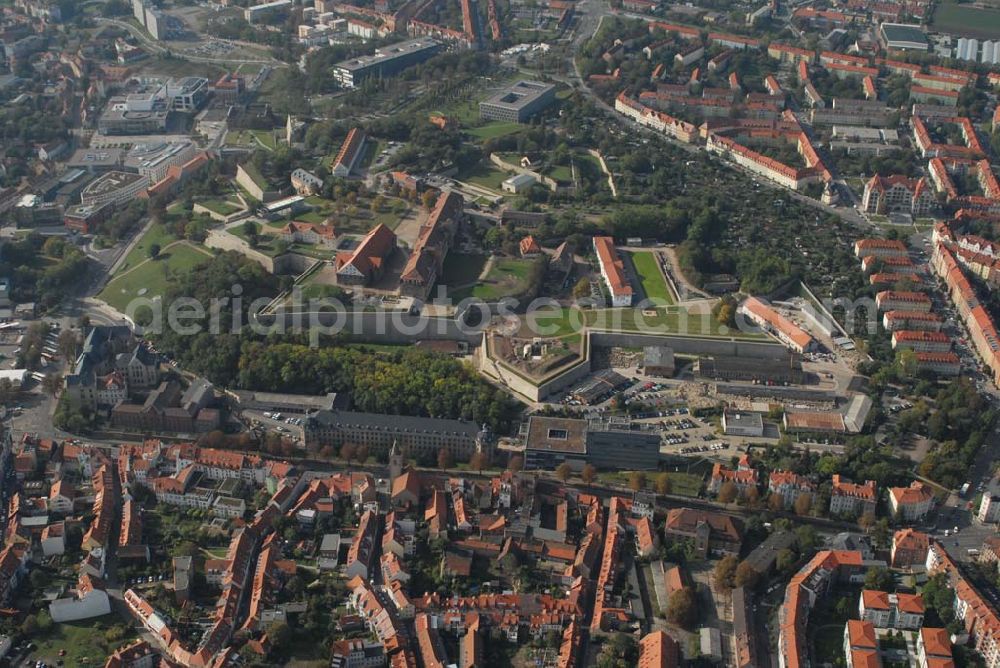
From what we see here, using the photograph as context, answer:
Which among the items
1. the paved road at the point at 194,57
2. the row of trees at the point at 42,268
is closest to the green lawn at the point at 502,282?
the row of trees at the point at 42,268

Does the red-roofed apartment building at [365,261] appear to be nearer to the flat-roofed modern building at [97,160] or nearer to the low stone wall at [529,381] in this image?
the low stone wall at [529,381]

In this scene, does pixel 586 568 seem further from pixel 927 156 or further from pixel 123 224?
pixel 927 156

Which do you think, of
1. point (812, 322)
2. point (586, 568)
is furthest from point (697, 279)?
point (586, 568)

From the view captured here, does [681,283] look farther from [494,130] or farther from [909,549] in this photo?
[494,130]

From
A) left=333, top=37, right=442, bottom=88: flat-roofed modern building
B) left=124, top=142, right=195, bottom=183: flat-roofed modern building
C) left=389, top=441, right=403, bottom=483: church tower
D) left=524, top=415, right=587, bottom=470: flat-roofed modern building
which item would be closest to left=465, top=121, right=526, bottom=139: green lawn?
left=333, top=37, right=442, bottom=88: flat-roofed modern building

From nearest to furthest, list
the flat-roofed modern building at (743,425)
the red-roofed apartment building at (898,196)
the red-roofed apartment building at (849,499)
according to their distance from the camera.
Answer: the red-roofed apartment building at (849,499) → the flat-roofed modern building at (743,425) → the red-roofed apartment building at (898,196)
